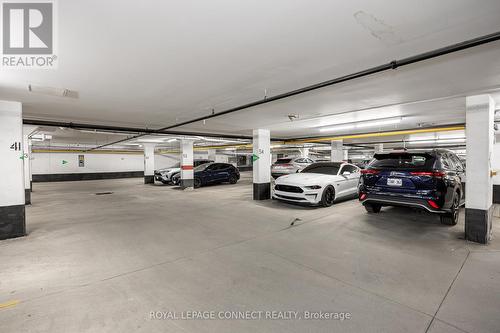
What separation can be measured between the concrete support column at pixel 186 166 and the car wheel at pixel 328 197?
7657mm

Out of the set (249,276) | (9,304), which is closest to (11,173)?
(9,304)

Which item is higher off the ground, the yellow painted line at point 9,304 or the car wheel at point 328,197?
the car wheel at point 328,197

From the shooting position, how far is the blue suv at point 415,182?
4.38 metres

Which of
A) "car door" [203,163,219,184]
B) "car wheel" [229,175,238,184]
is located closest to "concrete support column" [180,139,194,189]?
"car door" [203,163,219,184]

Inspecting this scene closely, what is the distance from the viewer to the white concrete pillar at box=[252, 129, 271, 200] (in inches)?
346

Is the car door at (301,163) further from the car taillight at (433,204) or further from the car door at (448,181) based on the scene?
the car taillight at (433,204)

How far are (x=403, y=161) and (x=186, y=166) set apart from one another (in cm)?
1013

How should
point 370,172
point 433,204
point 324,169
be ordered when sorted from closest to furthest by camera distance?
1. point 433,204
2. point 370,172
3. point 324,169

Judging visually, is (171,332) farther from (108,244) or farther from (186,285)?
(108,244)

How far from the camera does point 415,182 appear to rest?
452 centimetres

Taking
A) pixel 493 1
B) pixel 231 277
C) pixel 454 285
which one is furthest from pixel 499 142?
pixel 231 277

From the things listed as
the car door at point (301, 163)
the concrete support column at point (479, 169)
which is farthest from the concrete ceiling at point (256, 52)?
the car door at point (301, 163)

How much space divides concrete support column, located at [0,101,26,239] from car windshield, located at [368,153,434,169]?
24.5ft

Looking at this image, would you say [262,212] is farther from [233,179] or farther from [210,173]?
[233,179]
